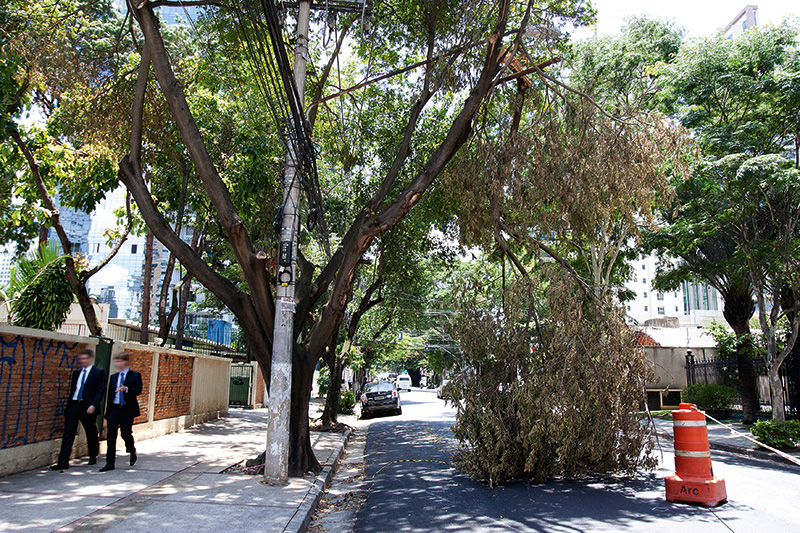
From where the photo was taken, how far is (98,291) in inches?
1987

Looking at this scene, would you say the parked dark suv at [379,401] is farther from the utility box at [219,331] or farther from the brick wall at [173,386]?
the brick wall at [173,386]

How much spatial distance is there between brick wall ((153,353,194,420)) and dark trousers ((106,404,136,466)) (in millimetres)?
3802

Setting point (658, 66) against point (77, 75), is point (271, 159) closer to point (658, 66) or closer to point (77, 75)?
point (77, 75)

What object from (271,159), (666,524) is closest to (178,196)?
(271,159)

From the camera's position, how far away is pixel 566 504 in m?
7.30

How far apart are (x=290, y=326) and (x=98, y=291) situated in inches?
1909

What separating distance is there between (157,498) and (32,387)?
2.88 metres

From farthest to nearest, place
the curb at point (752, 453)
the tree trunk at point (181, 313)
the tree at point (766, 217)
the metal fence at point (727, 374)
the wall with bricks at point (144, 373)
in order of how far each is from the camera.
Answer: the metal fence at point (727, 374)
the tree trunk at point (181, 313)
the tree at point (766, 217)
the curb at point (752, 453)
the wall with bricks at point (144, 373)

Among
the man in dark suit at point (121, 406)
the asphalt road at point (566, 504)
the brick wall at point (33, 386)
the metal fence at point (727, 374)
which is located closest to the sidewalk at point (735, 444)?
the asphalt road at point (566, 504)

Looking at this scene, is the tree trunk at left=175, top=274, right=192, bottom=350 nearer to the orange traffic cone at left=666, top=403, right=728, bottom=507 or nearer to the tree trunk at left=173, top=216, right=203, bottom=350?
the tree trunk at left=173, top=216, right=203, bottom=350

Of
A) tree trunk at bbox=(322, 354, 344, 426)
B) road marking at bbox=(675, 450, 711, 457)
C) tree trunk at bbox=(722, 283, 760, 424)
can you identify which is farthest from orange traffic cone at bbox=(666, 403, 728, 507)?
tree trunk at bbox=(322, 354, 344, 426)

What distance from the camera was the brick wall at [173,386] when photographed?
12.9 metres

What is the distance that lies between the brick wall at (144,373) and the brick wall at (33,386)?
2273 mm

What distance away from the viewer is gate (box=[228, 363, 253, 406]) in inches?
977
